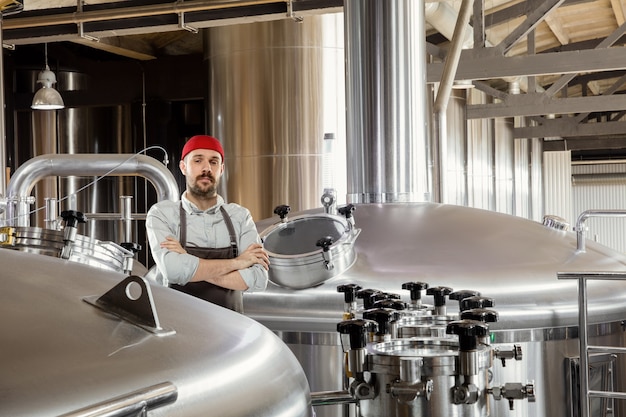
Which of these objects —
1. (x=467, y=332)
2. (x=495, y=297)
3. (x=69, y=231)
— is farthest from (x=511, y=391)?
(x=69, y=231)

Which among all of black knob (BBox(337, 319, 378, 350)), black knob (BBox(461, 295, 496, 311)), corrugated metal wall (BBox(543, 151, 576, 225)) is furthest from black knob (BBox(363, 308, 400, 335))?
corrugated metal wall (BBox(543, 151, 576, 225))

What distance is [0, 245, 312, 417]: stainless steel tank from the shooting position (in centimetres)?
101

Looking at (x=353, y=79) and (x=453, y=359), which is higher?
(x=353, y=79)

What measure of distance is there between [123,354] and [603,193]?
64.5 ft

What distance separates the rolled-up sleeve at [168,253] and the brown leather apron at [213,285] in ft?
0.08

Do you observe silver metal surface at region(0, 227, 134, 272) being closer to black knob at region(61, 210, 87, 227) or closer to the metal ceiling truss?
black knob at region(61, 210, 87, 227)

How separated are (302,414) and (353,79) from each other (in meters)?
2.79

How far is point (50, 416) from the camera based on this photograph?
0.95 meters

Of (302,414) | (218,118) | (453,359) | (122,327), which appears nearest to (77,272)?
(122,327)

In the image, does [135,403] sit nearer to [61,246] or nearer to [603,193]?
[61,246]

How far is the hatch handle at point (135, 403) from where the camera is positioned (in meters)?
0.98

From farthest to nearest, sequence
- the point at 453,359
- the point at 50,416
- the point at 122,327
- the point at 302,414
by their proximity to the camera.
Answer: the point at 453,359
the point at 302,414
the point at 122,327
the point at 50,416

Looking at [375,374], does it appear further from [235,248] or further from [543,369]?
[543,369]

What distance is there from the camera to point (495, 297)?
10.7 feet
